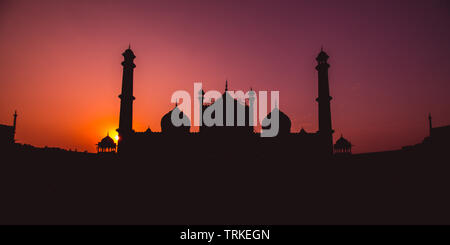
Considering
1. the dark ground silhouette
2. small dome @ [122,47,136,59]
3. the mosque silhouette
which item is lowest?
the dark ground silhouette

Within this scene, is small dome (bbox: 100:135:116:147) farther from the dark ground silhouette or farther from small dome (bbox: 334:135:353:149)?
small dome (bbox: 334:135:353:149)

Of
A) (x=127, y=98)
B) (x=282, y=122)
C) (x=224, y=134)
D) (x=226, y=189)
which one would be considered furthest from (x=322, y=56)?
(x=127, y=98)

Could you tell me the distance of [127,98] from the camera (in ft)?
62.5

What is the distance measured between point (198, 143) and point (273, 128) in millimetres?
6649

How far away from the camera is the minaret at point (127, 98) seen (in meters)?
18.8

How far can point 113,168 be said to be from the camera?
55.5 ft

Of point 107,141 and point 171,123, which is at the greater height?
point 171,123

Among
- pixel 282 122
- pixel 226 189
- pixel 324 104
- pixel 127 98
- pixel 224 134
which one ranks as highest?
pixel 127 98

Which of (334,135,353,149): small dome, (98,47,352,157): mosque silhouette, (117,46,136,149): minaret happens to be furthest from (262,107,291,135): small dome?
(334,135,353,149): small dome

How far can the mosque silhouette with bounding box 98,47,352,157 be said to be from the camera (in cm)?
1902

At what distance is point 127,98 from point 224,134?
7988mm

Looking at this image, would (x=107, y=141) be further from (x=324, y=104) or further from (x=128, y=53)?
(x=324, y=104)

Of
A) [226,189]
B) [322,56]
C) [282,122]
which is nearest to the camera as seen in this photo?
[226,189]
